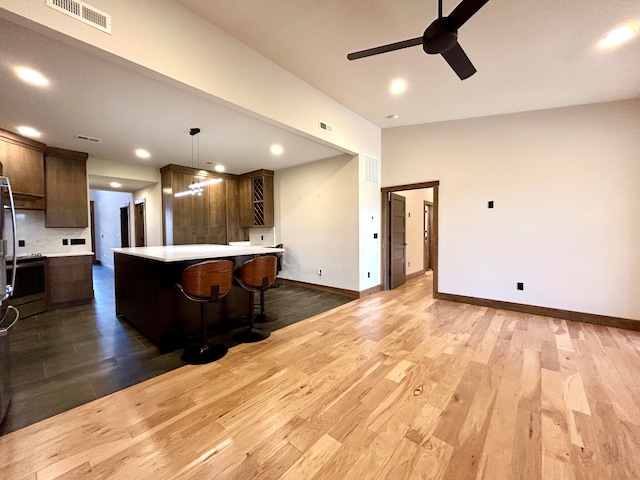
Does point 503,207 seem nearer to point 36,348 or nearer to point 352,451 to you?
point 352,451

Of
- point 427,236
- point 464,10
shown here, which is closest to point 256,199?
point 427,236

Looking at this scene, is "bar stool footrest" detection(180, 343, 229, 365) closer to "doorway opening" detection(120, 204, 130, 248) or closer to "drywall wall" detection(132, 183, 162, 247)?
"drywall wall" detection(132, 183, 162, 247)

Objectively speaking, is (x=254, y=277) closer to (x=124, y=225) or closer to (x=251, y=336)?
(x=251, y=336)

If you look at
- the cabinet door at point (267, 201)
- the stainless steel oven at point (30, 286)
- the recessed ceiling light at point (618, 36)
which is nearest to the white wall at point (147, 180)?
the stainless steel oven at point (30, 286)

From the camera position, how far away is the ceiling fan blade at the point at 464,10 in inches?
65.4

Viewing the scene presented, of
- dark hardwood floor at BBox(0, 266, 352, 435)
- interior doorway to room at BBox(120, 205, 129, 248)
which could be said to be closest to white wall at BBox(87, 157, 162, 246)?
interior doorway to room at BBox(120, 205, 129, 248)

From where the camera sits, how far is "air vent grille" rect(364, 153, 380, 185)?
4996mm

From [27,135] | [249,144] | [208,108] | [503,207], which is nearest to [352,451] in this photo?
[208,108]

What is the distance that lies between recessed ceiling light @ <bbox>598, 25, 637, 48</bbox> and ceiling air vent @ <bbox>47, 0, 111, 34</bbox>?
4.21m

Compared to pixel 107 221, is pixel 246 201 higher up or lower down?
higher up

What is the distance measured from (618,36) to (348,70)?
2.54m

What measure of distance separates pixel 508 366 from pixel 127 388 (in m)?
3.33

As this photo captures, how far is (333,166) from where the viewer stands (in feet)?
17.3

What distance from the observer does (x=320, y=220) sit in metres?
5.55
